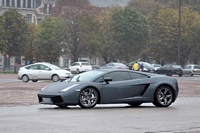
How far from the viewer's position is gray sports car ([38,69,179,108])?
17.4 m

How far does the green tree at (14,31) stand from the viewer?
78100 millimetres

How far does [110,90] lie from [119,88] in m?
0.32

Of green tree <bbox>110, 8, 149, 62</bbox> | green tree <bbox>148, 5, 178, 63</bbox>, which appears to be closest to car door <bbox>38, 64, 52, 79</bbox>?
green tree <bbox>110, 8, 149, 62</bbox>

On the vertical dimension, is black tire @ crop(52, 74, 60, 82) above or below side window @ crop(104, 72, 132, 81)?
below

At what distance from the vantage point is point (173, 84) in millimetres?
18781

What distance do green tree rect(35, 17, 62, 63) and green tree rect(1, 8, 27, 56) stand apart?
2.17 meters

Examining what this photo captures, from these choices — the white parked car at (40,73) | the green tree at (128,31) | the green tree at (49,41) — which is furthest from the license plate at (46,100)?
→ the green tree at (128,31)

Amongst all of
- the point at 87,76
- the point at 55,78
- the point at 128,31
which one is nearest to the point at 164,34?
the point at 128,31

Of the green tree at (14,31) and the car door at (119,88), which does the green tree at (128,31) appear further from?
the car door at (119,88)

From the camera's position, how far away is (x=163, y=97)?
61.1 ft

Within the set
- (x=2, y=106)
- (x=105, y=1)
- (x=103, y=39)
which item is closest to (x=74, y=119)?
(x=2, y=106)

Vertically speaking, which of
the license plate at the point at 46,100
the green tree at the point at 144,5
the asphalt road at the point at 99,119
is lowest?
the asphalt road at the point at 99,119

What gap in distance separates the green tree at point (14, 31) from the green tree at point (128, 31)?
14.8 metres

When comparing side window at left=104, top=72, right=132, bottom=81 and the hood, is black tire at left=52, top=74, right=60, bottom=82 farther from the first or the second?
the hood
